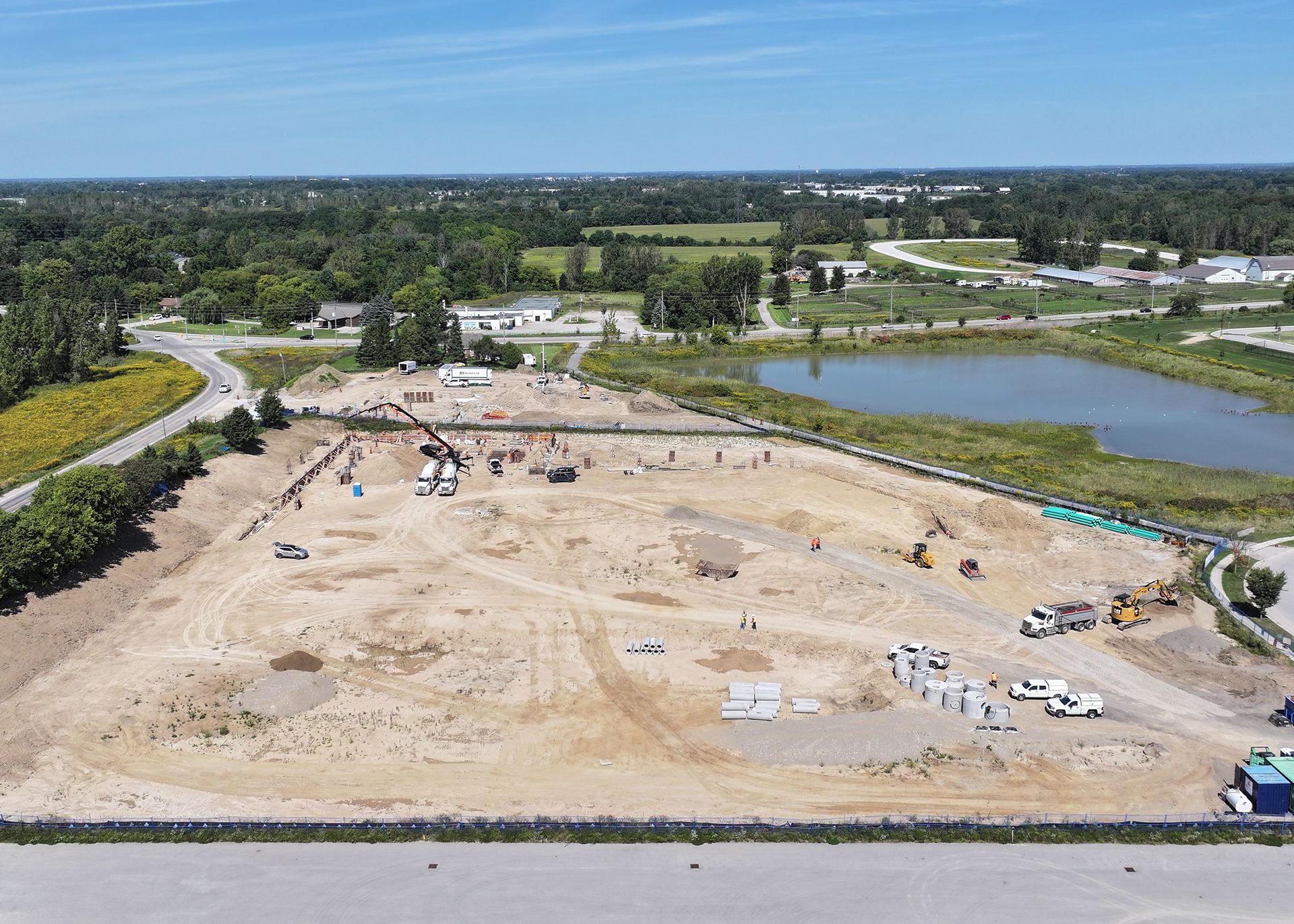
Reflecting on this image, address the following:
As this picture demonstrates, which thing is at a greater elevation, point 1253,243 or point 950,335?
point 1253,243

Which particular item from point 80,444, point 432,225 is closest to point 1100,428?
point 80,444

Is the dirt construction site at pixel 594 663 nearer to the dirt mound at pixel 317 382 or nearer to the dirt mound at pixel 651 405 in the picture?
the dirt mound at pixel 651 405

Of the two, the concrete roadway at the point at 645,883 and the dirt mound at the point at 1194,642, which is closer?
the concrete roadway at the point at 645,883

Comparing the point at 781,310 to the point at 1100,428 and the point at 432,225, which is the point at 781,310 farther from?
the point at 432,225

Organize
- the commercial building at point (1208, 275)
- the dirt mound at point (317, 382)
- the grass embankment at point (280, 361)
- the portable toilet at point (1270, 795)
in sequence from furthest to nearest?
the commercial building at point (1208, 275)
the grass embankment at point (280, 361)
the dirt mound at point (317, 382)
the portable toilet at point (1270, 795)

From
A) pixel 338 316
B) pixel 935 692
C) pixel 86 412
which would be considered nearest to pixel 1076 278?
pixel 338 316

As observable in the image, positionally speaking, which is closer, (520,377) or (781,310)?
(520,377)

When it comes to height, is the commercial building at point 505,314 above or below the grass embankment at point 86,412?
above

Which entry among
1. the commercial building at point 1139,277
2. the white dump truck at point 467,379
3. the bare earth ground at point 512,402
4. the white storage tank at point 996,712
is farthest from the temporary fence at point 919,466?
the commercial building at point 1139,277
